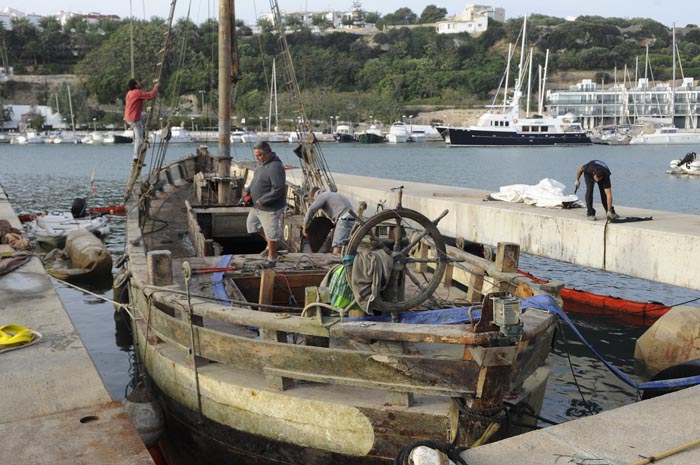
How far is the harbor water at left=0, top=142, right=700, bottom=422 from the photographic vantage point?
34.9ft

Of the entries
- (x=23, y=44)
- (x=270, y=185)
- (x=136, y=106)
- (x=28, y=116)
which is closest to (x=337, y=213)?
(x=270, y=185)

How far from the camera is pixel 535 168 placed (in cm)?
5931

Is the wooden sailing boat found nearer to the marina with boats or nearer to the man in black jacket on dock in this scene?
the marina with boats

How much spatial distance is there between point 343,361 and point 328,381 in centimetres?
24

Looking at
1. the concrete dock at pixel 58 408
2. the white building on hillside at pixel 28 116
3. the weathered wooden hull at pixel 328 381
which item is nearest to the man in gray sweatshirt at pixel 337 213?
the weathered wooden hull at pixel 328 381

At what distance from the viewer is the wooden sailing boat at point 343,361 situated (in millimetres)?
5477

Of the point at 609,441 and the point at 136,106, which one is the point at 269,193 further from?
the point at 136,106

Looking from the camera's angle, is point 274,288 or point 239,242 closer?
point 274,288

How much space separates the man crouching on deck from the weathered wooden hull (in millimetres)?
1825

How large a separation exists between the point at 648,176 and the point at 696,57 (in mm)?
128581

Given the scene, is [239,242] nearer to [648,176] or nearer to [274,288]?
[274,288]

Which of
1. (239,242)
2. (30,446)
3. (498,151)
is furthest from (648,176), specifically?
(30,446)

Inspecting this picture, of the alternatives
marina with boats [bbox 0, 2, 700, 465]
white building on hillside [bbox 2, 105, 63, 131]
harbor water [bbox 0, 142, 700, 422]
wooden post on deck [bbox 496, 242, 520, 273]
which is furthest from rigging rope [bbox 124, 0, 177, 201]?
white building on hillside [bbox 2, 105, 63, 131]

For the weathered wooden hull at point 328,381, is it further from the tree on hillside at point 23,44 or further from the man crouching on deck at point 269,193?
the tree on hillside at point 23,44
